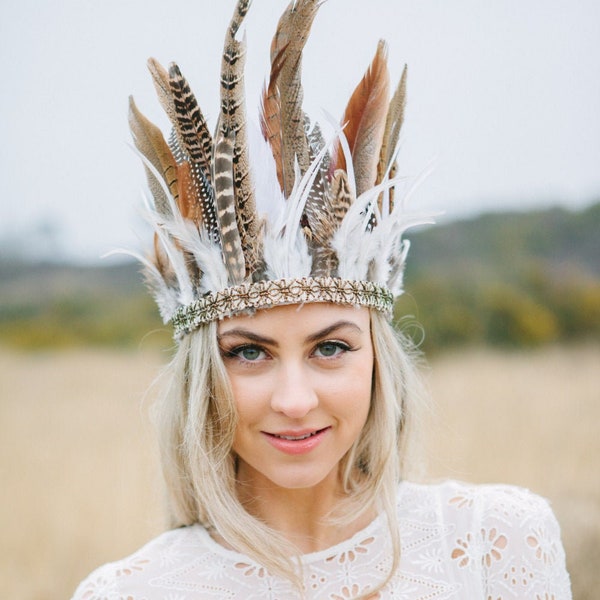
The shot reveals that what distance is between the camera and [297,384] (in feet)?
5.24

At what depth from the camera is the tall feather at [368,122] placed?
1801 millimetres

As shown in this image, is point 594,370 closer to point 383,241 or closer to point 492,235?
point 492,235

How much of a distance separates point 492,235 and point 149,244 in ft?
21.3

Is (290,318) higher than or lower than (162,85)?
lower

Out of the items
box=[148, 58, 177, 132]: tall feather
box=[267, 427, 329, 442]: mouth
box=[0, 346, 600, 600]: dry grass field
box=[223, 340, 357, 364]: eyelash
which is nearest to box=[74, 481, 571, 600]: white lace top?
box=[267, 427, 329, 442]: mouth

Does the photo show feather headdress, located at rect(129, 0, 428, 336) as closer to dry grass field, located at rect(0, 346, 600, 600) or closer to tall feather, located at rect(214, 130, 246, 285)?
tall feather, located at rect(214, 130, 246, 285)

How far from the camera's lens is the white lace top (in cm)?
175

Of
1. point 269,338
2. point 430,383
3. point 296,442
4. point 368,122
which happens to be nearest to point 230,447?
point 296,442

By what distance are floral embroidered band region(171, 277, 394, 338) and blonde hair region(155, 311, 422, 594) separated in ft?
0.15

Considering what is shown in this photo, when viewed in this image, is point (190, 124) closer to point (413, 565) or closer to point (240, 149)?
point (240, 149)

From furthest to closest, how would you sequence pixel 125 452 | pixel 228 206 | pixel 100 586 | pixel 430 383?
pixel 125 452, pixel 430 383, pixel 100 586, pixel 228 206

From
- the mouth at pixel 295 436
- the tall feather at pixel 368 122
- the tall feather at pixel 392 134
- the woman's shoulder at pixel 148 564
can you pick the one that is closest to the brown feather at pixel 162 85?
the tall feather at pixel 368 122

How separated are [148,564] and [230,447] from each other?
37 centimetres

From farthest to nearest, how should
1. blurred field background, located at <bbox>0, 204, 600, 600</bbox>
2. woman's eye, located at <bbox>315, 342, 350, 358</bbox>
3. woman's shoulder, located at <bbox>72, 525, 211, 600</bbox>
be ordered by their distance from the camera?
1. blurred field background, located at <bbox>0, 204, 600, 600</bbox>
2. woman's shoulder, located at <bbox>72, 525, 211, 600</bbox>
3. woman's eye, located at <bbox>315, 342, 350, 358</bbox>
